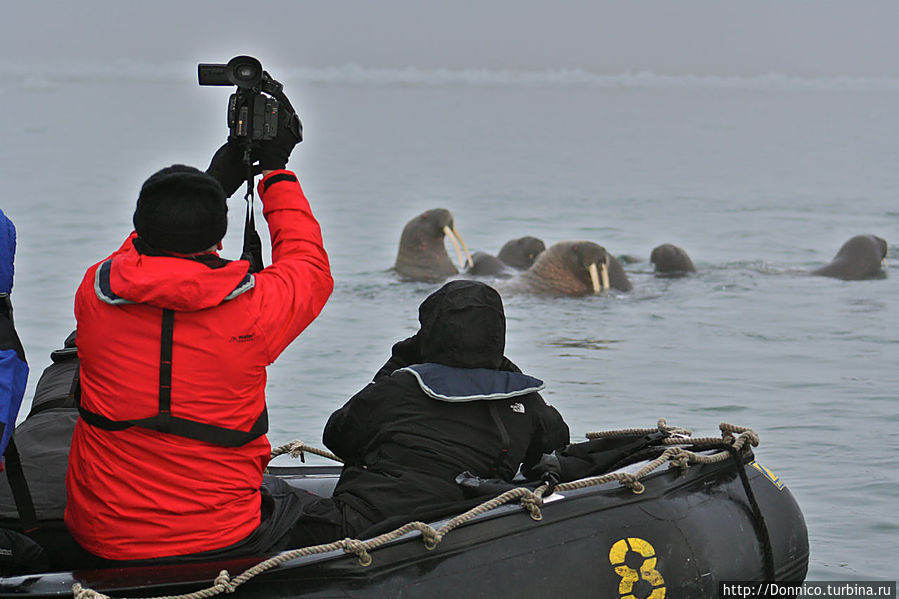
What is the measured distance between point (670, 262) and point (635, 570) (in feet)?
32.5

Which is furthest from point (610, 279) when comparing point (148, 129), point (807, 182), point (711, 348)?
point (148, 129)

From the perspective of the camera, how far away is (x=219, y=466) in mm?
3240

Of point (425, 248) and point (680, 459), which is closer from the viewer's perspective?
point (680, 459)

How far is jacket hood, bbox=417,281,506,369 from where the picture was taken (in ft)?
12.0

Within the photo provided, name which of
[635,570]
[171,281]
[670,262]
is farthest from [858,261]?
[171,281]

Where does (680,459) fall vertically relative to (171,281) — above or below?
below

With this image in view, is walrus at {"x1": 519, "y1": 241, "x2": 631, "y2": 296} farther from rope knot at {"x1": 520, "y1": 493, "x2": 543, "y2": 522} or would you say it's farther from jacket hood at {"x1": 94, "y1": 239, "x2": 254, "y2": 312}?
jacket hood at {"x1": 94, "y1": 239, "x2": 254, "y2": 312}

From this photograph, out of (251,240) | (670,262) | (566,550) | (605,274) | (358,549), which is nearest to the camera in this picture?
(358,549)

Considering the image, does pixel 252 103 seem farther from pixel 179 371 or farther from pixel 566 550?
pixel 566 550

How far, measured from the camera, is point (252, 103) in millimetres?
3488

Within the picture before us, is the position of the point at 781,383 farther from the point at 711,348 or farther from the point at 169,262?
the point at 169,262

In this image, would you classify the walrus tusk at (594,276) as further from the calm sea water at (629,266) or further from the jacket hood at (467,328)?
the jacket hood at (467,328)

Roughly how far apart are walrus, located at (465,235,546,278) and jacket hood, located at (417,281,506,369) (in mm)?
9274

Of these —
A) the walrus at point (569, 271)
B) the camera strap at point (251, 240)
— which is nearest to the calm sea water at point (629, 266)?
the walrus at point (569, 271)
